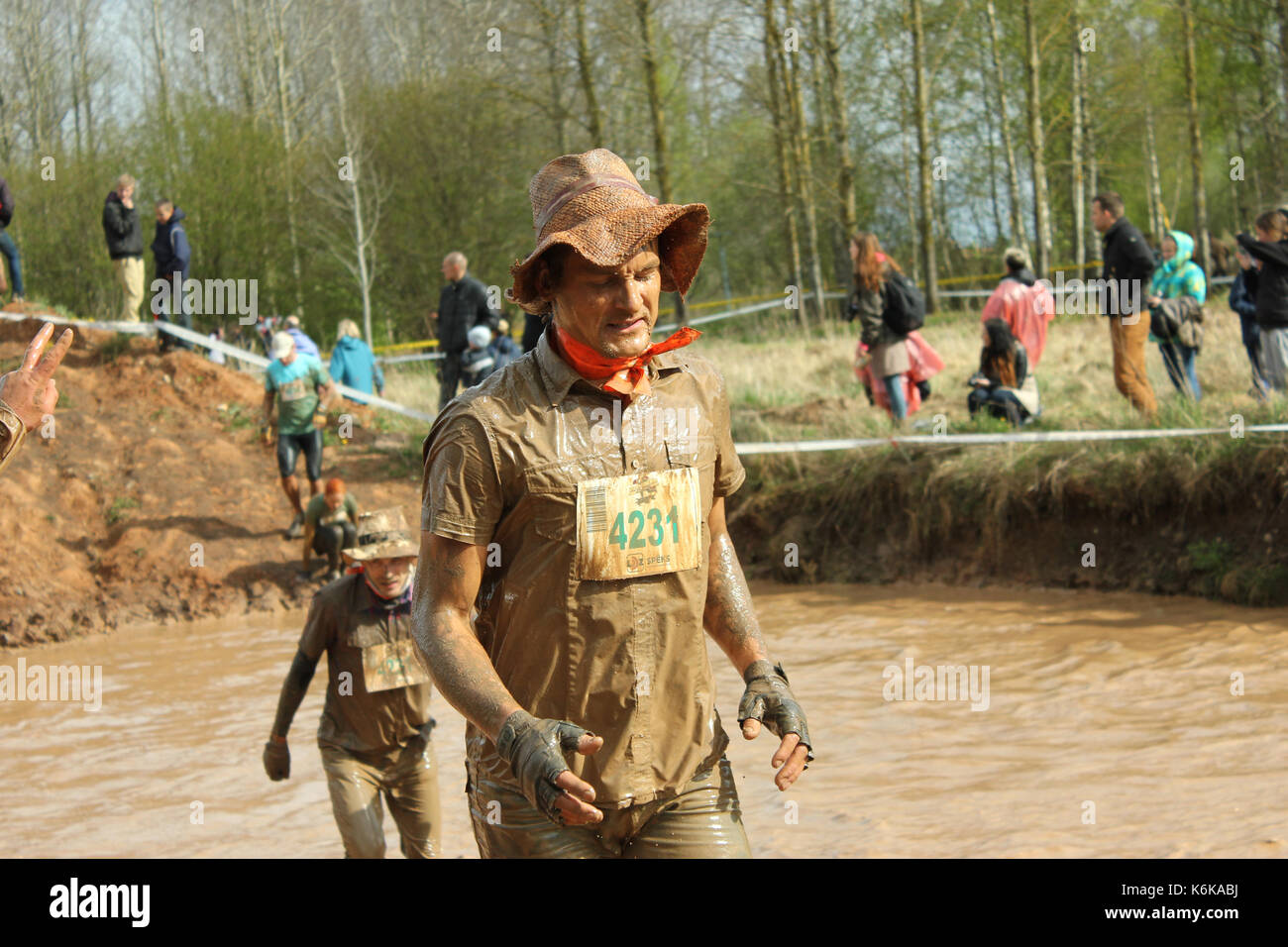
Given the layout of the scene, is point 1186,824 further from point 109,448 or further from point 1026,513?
point 109,448

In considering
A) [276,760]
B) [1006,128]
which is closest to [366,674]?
[276,760]

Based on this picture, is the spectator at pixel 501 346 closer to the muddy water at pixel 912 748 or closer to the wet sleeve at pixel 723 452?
the muddy water at pixel 912 748

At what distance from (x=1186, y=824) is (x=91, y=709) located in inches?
302

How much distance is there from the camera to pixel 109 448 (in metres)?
15.6

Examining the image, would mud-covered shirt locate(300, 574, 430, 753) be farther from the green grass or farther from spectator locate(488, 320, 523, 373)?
the green grass

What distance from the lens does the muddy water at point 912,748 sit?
6.36 m

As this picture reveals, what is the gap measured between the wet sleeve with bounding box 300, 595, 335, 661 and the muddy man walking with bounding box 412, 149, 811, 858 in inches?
116

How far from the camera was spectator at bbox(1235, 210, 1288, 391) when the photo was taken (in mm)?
10086

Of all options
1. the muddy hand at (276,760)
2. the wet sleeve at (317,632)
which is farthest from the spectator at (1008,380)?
the muddy hand at (276,760)

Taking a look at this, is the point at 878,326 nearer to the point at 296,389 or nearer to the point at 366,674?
the point at 296,389

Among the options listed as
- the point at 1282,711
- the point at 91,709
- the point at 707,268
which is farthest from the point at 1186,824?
the point at 707,268

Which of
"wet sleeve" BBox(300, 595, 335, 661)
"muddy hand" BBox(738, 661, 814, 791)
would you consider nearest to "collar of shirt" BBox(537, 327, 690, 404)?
"muddy hand" BBox(738, 661, 814, 791)
